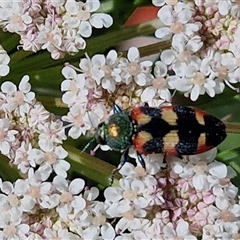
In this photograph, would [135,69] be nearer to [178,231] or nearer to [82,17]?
[82,17]

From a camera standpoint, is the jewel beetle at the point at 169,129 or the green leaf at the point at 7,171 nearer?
the jewel beetle at the point at 169,129

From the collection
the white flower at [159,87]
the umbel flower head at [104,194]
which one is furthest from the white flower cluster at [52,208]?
the white flower at [159,87]

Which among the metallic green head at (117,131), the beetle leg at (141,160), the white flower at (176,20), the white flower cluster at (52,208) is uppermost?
the white flower at (176,20)

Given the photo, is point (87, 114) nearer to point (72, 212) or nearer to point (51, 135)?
point (51, 135)

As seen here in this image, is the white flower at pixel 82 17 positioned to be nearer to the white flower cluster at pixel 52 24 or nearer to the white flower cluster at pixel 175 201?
the white flower cluster at pixel 52 24

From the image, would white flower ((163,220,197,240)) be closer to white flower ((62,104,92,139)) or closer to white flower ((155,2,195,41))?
white flower ((62,104,92,139))

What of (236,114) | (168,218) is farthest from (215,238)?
(236,114)

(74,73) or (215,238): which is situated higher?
(74,73)
